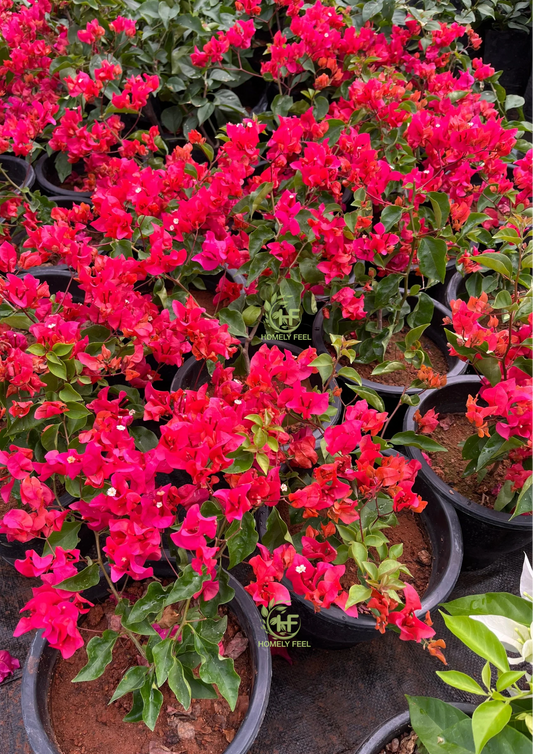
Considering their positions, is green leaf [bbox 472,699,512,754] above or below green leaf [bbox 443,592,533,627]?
above

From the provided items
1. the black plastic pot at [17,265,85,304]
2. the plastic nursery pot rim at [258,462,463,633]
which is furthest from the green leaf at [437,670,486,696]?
the black plastic pot at [17,265,85,304]

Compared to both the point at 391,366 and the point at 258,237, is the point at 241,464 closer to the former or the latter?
the point at 391,366

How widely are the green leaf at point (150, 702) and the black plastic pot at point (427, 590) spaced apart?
362 mm

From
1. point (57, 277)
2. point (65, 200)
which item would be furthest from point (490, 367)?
point (65, 200)

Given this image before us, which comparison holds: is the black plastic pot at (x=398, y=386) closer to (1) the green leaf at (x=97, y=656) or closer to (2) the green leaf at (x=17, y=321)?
(2) the green leaf at (x=17, y=321)

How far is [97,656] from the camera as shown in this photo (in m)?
0.83

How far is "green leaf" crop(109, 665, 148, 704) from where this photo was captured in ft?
2.61

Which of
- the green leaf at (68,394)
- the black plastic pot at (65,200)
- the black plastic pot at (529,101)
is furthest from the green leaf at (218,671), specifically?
the black plastic pot at (529,101)

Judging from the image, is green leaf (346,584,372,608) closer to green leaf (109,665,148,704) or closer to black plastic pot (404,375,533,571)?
green leaf (109,665,148,704)

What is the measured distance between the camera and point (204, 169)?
132 cm

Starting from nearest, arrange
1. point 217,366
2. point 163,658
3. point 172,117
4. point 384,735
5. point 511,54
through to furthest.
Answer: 1. point 163,658
2. point 384,735
3. point 217,366
4. point 172,117
5. point 511,54

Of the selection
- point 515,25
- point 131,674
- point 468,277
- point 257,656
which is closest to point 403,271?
point 468,277

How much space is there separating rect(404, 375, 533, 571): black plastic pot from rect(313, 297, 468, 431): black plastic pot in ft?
0.19

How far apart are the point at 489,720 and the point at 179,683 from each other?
45 cm
